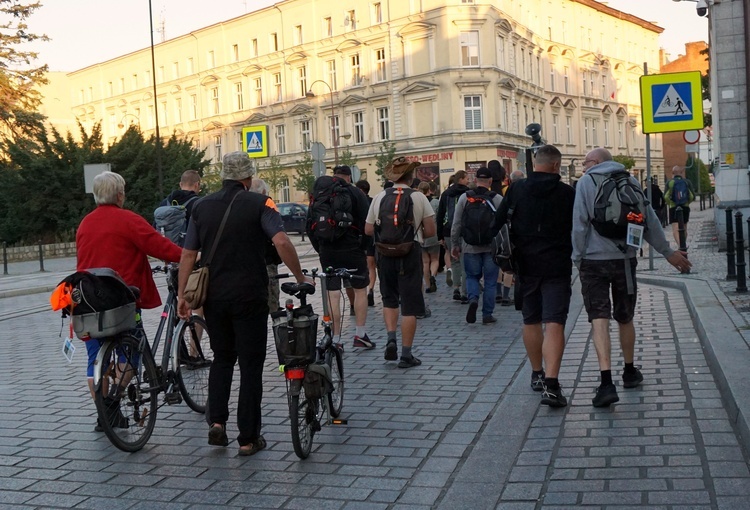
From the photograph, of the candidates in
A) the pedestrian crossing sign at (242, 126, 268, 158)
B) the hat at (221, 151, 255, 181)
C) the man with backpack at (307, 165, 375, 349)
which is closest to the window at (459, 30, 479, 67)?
the pedestrian crossing sign at (242, 126, 268, 158)

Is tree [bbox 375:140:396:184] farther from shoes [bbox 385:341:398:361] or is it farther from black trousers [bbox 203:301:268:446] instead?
black trousers [bbox 203:301:268:446]

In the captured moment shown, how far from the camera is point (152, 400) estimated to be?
6.04 metres

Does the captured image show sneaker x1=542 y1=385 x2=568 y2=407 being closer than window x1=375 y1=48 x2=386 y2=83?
Yes

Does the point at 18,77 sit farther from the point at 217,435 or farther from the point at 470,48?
the point at 217,435

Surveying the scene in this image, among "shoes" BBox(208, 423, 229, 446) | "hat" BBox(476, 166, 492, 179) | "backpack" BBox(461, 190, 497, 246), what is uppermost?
"hat" BBox(476, 166, 492, 179)

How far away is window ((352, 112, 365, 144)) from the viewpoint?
5897 centimetres

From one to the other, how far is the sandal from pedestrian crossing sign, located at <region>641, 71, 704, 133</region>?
10.6 m

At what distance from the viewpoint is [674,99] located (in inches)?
573

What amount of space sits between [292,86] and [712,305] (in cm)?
5553

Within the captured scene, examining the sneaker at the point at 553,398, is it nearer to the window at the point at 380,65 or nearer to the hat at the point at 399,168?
the hat at the point at 399,168

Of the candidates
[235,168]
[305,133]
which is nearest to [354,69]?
[305,133]

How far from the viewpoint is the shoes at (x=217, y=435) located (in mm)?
5730

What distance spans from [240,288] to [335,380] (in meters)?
1.13

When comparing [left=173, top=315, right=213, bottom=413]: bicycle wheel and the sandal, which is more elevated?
[left=173, top=315, right=213, bottom=413]: bicycle wheel
